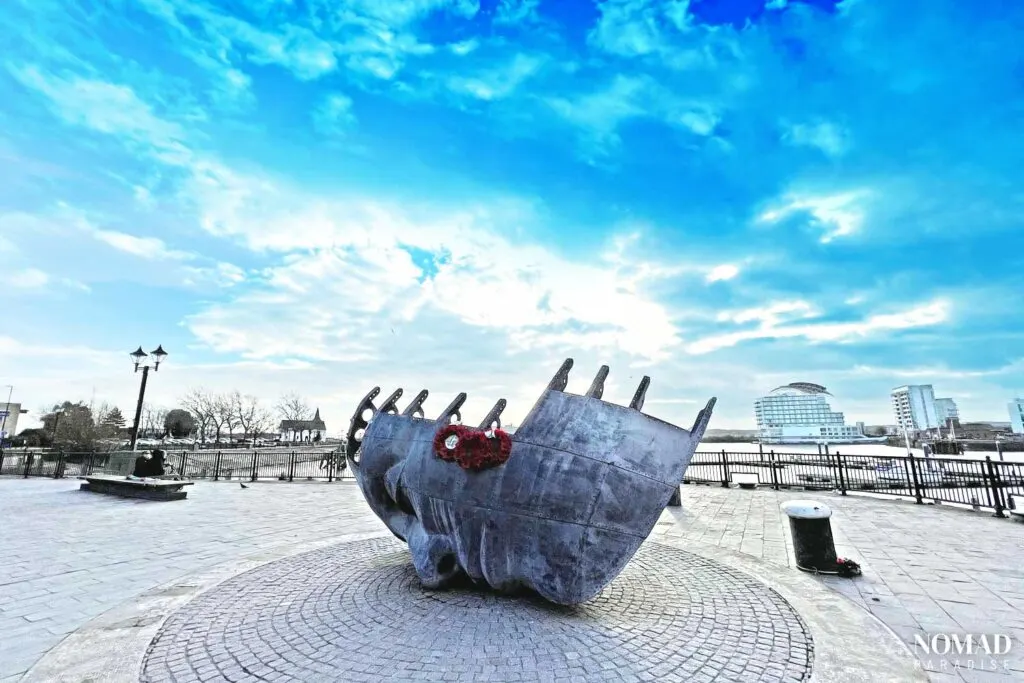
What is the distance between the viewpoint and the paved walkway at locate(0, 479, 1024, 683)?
16.8 feet

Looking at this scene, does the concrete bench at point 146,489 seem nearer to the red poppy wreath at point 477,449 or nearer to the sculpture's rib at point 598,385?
the red poppy wreath at point 477,449

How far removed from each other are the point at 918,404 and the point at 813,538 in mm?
176012

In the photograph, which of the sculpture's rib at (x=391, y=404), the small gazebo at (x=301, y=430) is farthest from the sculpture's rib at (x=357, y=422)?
the small gazebo at (x=301, y=430)

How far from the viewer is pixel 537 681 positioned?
3.63 metres

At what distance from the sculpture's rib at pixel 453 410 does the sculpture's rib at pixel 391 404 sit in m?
0.99

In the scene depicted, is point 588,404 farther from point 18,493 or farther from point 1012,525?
point 18,493

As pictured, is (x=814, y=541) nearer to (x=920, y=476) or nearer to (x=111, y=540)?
(x=920, y=476)

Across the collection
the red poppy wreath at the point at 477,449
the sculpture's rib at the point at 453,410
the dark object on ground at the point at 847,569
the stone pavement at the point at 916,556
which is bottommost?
the stone pavement at the point at 916,556

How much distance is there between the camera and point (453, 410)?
6.51 metres

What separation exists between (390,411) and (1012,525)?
13.8 meters

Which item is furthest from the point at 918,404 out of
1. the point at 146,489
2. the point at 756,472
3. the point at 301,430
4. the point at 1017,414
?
the point at 146,489

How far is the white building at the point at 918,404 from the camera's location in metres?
130

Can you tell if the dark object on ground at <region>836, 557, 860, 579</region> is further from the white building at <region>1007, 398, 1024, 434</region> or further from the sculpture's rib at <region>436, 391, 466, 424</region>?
the white building at <region>1007, 398, 1024, 434</region>

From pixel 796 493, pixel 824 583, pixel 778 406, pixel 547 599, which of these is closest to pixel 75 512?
pixel 547 599
